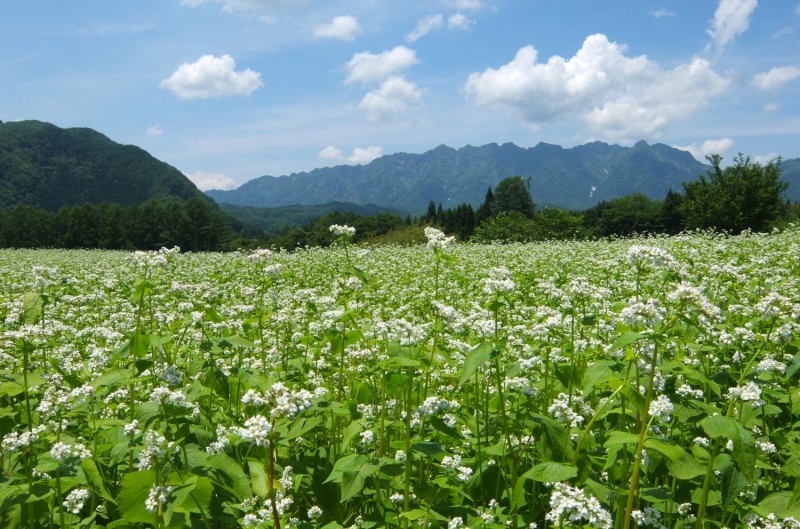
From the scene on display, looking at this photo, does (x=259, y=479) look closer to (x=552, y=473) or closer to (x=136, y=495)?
(x=136, y=495)

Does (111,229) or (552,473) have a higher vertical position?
(111,229)

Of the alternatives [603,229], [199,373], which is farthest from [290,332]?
[603,229]

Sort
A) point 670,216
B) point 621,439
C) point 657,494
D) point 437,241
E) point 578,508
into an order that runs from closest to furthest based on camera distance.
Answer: point 578,508 < point 621,439 < point 657,494 < point 437,241 < point 670,216

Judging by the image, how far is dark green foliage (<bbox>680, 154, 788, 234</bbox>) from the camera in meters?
47.3

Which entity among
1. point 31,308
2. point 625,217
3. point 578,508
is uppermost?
point 625,217

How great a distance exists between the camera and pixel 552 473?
8.88 feet

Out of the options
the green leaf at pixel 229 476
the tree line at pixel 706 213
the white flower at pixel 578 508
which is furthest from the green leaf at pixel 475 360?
the tree line at pixel 706 213

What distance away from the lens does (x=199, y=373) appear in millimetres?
5492

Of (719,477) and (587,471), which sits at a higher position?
(587,471)

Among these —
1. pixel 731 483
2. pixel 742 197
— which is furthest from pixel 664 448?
pixel 742 197

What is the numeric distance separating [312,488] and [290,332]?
443cm

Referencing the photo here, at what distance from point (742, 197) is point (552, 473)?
54897 millimetres

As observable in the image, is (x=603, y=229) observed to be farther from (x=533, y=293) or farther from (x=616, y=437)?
(x=616, y=437)

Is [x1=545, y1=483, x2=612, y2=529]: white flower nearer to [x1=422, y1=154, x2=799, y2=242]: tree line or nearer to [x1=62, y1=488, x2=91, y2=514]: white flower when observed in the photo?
[x1=62, y1=488, x2=91, y2=514]: white flower
